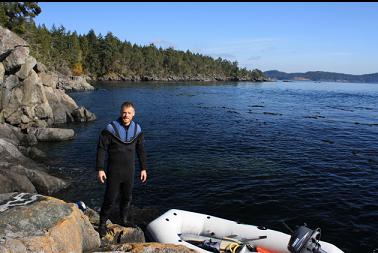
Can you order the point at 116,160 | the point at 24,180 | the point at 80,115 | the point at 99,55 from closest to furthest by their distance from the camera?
the point at 116,160 → the point at 24,180 → the point at 80,115 → the point at 99,55

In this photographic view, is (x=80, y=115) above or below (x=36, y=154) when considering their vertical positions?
above

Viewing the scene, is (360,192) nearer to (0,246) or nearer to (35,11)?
(0,246)

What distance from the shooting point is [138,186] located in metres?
17.9

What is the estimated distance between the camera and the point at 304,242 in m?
9.08

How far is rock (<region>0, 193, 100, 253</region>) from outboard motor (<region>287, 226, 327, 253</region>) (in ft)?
16.0

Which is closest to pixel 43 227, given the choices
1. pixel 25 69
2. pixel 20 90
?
pixel 20 90

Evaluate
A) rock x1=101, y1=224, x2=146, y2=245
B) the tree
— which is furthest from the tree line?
rock x1=101, y1=224, x2=146, y2=245

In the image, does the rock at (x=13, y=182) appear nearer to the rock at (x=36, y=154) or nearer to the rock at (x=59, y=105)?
the rock at (x=36, y=154)

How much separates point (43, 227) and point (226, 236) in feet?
18.7

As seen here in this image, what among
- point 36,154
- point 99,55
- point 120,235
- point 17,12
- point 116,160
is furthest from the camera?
point 99,55

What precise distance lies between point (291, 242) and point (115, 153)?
5.01 m

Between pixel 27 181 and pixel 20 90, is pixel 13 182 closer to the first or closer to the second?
pixel 27 181

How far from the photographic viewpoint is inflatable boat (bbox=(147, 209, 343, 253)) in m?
9.24

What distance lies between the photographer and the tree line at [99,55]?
244ft
